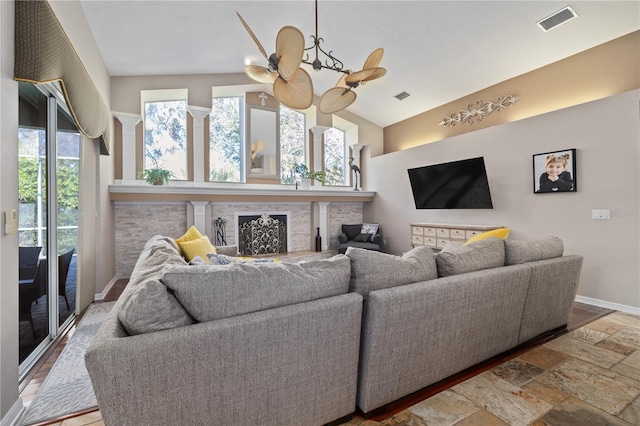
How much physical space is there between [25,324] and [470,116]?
20.3 ft

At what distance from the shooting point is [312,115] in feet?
21.9

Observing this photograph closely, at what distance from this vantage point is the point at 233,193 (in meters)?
5.71

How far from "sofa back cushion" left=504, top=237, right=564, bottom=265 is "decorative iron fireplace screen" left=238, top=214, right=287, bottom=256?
475 centimetres

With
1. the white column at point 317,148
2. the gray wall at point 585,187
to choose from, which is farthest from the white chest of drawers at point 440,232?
the white column at point 317,148

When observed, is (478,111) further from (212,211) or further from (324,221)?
(212,211)

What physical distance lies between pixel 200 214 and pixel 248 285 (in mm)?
4675

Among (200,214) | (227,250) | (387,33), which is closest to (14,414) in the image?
(227,250)

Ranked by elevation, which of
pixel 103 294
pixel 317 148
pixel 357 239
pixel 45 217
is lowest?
pixel 103 294

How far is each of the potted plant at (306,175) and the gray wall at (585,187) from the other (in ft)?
9.30

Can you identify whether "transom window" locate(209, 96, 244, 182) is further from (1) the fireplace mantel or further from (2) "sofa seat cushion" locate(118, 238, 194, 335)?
(2) "sofa seat cushion" locate(118, 238, 194, 335)

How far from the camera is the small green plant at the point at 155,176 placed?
5.06 m

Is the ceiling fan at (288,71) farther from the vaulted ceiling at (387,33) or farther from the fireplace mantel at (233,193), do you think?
the fireplace mantel at (233,193)

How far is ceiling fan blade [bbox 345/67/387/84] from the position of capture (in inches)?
119

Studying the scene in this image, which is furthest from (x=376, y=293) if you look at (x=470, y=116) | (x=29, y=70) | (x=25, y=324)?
(x=470, y=116)
